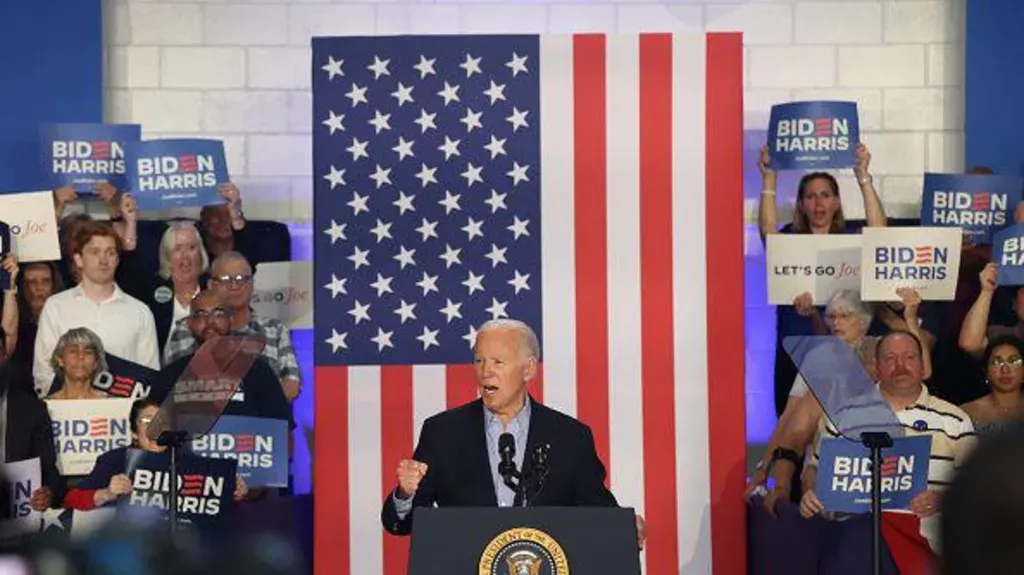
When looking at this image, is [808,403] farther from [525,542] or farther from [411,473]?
[525,542]

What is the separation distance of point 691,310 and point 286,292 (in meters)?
1.85

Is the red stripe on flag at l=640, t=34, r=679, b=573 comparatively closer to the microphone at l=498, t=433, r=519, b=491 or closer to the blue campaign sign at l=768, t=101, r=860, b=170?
the blue campaign sign at l=768, t=101, r=860, b=170

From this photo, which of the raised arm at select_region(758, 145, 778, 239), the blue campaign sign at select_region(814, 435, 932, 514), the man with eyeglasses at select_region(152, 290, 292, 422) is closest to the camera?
the blue campaign sign at select_region(814, 435, 932, 514)

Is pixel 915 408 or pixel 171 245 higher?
pixel 171 245

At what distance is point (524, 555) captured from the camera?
4.13 meters

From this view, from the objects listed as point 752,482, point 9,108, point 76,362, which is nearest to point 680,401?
point 752,482

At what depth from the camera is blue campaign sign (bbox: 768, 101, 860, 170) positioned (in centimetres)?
763

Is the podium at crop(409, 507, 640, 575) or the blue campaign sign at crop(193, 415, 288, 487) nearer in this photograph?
the podium at crop(409, 507, 640, 575)

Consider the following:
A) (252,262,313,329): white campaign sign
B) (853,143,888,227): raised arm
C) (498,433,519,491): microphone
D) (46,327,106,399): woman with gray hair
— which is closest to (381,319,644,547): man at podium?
(498,433,519,491): microphone

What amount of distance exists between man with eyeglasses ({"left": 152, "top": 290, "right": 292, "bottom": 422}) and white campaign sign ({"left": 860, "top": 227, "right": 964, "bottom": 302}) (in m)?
2.52

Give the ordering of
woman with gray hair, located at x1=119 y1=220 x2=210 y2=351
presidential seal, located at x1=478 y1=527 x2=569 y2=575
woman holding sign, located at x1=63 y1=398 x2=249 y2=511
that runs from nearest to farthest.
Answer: presidential seal, located at x1=478 y1=527 x2=569 y2=575
woman holding sign, located at x1=63 y1=398 x2=249 y2=511
woman with gray hair, located at x1=119 y1=220 x2=210 y2=351

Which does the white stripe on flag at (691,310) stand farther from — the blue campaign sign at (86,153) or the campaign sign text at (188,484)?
the blue campaign sign at (86,153)

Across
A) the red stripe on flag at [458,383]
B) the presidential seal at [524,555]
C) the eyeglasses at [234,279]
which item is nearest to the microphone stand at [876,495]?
the presidential seal at [524,555]

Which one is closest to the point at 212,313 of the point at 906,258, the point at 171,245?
the point at 171,245
